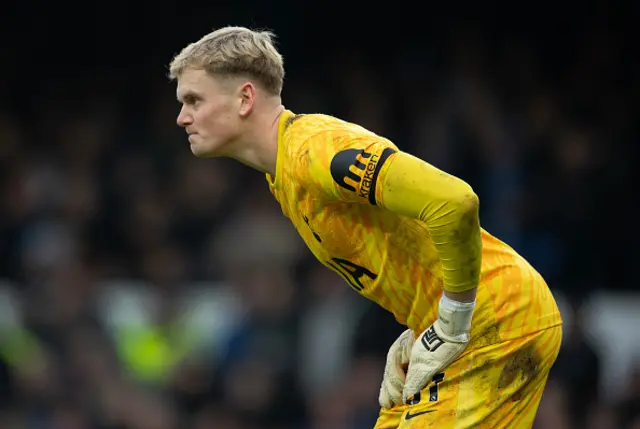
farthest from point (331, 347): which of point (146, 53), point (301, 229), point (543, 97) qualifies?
point (301, 229)

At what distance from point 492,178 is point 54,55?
4.41 m

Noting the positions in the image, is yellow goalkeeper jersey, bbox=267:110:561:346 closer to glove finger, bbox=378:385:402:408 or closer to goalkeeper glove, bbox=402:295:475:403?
goalkeeper glove, bbox=402:295:475:403

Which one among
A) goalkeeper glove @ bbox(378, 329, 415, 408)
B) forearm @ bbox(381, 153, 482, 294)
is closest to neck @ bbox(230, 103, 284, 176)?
forearm @ bbox(381, 153, 482, 294)

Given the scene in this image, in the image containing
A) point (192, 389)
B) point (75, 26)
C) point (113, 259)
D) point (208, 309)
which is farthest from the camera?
point (75, 26)

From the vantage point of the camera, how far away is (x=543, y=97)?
937cm

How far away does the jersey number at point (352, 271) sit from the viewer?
14.3 feet

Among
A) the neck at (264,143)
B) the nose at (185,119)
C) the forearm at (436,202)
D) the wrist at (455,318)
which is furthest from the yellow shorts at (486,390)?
the nose at (185,119)

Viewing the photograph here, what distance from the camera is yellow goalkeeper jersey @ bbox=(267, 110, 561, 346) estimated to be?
12.8 ft

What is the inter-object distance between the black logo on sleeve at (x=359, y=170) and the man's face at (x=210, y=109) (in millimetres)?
650

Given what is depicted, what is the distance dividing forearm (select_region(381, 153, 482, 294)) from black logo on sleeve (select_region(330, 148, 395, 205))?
0.13ft

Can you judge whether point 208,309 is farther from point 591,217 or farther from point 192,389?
point 591,217

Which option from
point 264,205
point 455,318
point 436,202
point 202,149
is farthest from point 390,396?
point 264,205

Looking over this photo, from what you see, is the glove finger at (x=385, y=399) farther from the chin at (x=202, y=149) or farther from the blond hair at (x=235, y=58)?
the blond hair at (x=235, y=58)

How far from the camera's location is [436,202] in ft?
12.7
